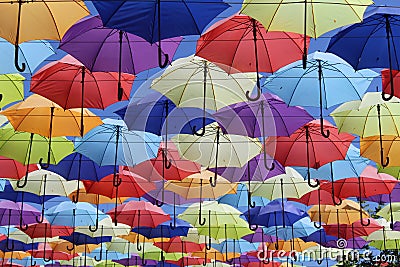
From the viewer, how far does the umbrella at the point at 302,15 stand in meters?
6.39

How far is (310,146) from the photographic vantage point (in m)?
10.3

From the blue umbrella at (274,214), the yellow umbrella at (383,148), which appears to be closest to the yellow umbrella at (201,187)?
the blue umbrella at (274,214)

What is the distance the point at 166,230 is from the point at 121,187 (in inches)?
158

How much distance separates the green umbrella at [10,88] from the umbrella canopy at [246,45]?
266 centimetres

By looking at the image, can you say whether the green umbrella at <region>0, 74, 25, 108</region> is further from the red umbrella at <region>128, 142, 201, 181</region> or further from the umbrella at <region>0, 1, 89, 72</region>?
the red umbrella at <region>128, 142, 201, 181</region>

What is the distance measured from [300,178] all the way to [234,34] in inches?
206

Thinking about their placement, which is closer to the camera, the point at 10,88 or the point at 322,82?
the point at 10,88

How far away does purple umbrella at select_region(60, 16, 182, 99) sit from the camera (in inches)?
283

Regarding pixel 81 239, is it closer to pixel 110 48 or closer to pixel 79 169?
pixel 79 169

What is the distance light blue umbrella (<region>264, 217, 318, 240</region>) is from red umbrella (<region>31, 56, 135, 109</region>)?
7.77 m

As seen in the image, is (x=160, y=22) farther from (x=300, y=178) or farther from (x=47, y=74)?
(x=300, y=178)

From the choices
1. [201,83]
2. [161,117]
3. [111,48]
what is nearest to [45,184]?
[161,117]

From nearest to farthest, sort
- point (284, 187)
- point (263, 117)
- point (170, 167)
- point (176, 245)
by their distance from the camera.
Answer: point (263, 117)
point (170, 167)
point (284, 187)
point (176, 245)

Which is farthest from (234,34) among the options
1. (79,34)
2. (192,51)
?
(79,34)
